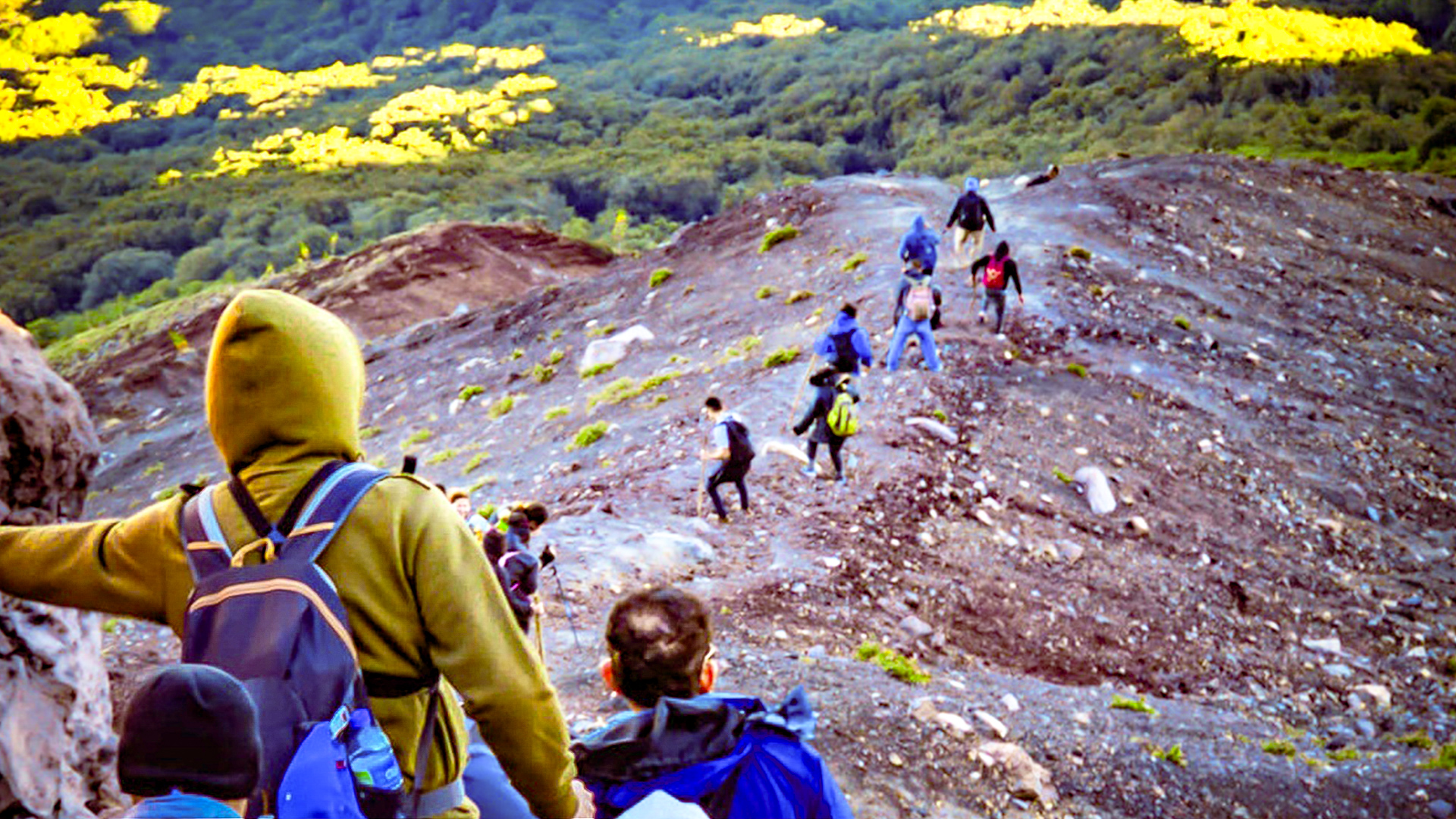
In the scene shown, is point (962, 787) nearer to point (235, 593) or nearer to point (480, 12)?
point (235, 593)

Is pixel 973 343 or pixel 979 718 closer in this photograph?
pixel 979 718

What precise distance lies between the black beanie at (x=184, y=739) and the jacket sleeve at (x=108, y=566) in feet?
1.61

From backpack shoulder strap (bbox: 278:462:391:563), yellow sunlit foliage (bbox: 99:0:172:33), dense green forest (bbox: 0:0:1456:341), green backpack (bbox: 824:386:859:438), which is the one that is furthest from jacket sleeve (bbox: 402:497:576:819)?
yellow sunlit foliage (bbox: 99:0:172:33)

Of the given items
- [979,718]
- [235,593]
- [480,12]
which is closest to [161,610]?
[235,593]

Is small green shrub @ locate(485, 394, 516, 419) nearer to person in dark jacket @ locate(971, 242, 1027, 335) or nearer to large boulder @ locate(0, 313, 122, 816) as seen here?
person in dark jacket @ locate(971, 242, 1027, 335)

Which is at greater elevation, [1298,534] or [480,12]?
[480,12]

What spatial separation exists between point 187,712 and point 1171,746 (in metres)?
7.34

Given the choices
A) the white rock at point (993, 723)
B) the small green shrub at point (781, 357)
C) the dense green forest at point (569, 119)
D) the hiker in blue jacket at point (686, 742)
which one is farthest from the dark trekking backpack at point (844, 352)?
the dense green forest at point (569, 119)

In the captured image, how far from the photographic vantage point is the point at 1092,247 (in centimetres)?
2136

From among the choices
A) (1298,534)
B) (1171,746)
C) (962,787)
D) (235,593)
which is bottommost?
(1298,534)

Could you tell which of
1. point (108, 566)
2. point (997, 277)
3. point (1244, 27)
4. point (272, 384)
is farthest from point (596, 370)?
point (1244, 27)

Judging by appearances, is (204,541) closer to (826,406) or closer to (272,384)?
(272,384)

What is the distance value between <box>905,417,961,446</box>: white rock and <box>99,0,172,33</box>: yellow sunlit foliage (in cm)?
19999

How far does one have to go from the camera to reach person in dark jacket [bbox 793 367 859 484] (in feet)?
36.2
